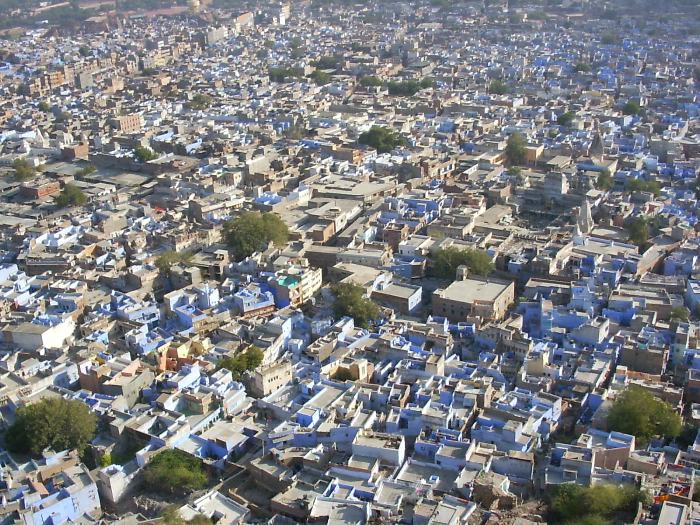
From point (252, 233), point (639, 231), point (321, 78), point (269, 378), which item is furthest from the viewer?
point (321, 78)

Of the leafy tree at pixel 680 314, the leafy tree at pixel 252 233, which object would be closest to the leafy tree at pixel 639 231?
the leafy tree at pixel 680 314

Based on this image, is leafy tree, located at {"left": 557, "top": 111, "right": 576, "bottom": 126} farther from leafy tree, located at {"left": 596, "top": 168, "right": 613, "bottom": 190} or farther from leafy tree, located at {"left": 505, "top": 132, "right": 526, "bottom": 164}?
leafy tree, located at {"left": 596, "top": 168, "right": 613, "bottom": 190}

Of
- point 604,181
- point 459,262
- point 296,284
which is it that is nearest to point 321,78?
point 604,181

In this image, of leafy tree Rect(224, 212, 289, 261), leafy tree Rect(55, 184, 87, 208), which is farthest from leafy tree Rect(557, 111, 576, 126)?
leafy tree Rect(55, 184, 87, 208)

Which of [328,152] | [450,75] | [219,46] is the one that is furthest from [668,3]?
[328,152]

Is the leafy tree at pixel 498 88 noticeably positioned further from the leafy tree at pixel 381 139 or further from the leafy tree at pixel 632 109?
the leafy tree at pixel 381 139

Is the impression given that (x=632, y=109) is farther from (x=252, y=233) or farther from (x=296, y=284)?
(x=296, y=284)

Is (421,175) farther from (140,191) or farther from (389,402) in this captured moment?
(389,402)
